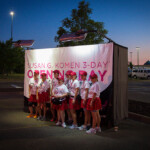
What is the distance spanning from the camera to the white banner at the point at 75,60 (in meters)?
6.81

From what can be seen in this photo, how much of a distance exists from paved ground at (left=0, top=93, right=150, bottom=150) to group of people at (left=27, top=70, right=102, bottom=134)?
43cm

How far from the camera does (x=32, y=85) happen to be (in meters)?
8.14

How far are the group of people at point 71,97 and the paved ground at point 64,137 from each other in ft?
1.42

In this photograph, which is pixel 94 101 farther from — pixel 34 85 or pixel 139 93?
pixel 139 93

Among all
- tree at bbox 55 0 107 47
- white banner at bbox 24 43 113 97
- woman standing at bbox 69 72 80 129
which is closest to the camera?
woman standing at bbox 69 72 80 129

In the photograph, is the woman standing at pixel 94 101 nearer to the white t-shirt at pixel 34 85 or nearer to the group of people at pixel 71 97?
the group of people at pixel 71 97

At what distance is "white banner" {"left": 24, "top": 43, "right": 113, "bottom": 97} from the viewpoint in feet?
22.4

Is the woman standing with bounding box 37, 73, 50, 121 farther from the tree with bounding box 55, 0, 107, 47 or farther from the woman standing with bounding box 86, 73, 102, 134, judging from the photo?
the tree with bounding box 55, 0, 107, 47

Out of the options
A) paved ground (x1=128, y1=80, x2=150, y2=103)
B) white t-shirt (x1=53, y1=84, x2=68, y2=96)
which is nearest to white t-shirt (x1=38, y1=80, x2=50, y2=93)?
white t-shirt (x1=53, y1=84, x2=68, y2=96)

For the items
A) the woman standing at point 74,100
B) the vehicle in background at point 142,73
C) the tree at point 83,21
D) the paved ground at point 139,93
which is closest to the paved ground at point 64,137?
the woman standing at point 74,100

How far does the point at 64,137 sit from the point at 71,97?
1438 millimetres

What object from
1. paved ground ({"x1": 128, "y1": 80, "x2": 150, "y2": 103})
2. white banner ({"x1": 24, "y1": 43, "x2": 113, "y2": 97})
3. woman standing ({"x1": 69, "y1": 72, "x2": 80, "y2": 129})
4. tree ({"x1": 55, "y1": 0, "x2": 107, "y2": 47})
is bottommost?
paved ground ({"x1": 128, "y1": 80, "x2": 150, "y2": 103})

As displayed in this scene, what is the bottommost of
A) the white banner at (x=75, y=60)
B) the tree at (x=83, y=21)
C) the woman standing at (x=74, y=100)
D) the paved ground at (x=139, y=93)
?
the paved ground at (x=139, y=93)

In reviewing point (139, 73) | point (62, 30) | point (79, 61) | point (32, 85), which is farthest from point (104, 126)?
point (139, 73)
